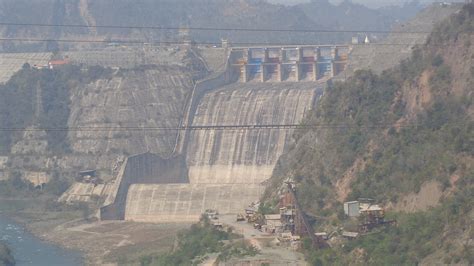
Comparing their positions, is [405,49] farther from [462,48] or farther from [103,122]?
[462,48]

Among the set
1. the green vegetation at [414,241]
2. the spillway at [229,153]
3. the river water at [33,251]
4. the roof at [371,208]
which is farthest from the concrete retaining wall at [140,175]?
the green vegetation at [414,241]

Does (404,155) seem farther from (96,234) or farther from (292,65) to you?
(292,65)

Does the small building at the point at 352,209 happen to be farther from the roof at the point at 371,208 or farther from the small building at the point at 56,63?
Result: the small building at the point at 56,63

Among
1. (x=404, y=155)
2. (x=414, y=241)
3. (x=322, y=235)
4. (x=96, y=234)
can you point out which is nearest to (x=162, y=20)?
(x=96, y=234)

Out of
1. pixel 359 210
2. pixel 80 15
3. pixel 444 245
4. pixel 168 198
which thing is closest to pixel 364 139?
pixel 359 210

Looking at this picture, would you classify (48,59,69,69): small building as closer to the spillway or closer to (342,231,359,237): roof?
the spillway

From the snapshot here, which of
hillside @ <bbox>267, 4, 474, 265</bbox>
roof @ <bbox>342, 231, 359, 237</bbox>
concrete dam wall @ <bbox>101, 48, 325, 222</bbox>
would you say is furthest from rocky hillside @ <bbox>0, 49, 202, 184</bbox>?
roof @ <bbox>342, 231, 359, 237</bbox>
